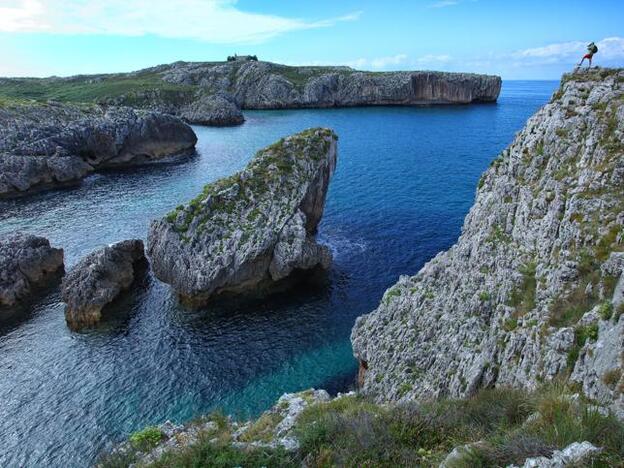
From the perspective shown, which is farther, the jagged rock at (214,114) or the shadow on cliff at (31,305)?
the jagged rock at (214,114)

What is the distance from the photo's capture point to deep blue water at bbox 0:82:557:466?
31891 millimetres

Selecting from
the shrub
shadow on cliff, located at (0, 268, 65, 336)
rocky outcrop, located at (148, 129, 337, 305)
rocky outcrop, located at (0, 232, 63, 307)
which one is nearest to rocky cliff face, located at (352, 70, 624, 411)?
the shrub

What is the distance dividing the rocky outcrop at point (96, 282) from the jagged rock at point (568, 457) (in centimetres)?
4179

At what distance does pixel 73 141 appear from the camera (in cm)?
9656

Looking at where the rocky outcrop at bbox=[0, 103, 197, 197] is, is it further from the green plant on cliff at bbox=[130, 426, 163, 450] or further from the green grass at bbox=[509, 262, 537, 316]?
the green grass at bbox=[509, 262, 537, 316]

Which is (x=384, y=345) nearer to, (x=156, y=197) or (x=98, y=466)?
(x=98, y=466)

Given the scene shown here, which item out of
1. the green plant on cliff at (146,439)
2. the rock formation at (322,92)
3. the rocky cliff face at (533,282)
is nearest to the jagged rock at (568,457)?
the rocky cliff face at (533,282)

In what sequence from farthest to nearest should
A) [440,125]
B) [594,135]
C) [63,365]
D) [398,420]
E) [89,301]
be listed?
[440,125] → [89,301] → [63,365] → [594,135] → [398,420]

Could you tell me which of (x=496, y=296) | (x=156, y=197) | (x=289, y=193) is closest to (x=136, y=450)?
(x=496, y=296)

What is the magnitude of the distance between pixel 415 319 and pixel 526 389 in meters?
11.7

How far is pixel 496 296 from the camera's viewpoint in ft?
76.5

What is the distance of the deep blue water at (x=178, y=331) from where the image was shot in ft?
105

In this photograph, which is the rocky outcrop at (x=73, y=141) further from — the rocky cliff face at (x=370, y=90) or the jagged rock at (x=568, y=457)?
the jagged rock at (x=568, y=457)

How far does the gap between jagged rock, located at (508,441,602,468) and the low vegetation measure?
0.51m
